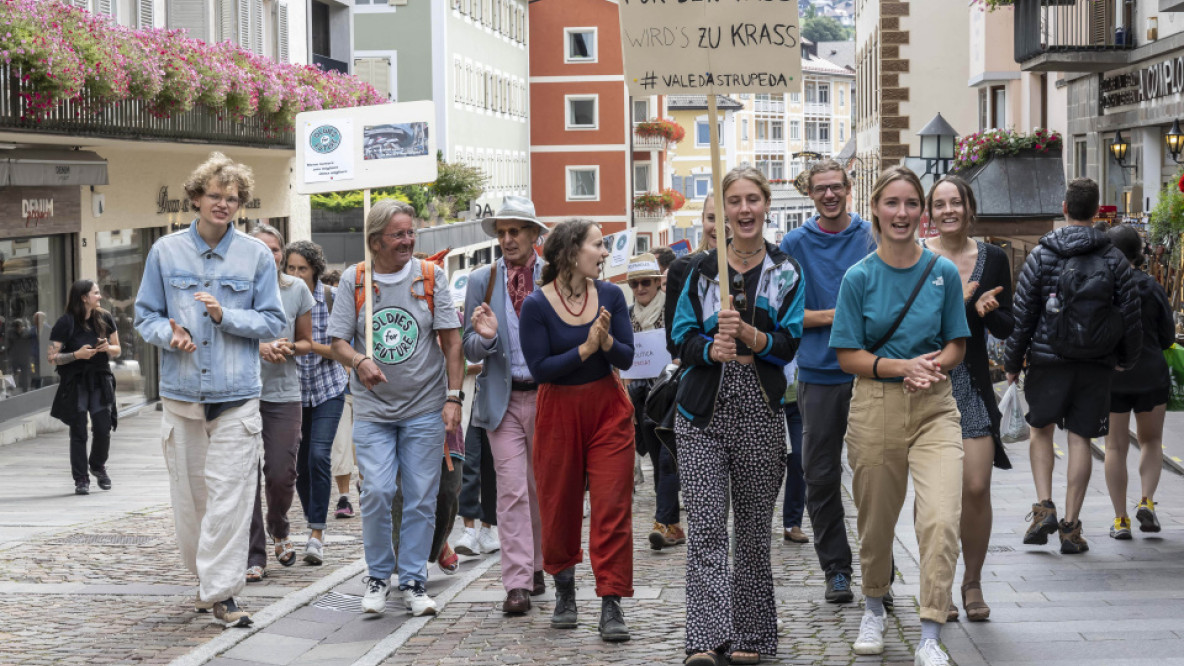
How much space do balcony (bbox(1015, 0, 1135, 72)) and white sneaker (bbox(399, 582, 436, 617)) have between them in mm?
18983

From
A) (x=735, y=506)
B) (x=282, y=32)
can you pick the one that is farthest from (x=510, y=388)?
(x=282, y=32)

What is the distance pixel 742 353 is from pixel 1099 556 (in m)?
3.50

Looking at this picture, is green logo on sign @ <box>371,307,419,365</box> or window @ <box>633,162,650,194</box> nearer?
green logo on sign @ <box>371,307,419,365</box>

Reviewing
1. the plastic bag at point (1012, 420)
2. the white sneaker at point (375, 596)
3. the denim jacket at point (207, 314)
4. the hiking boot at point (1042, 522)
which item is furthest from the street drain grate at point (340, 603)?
the hiking boot at point (1042, 522)

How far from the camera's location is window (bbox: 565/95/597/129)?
70.8m

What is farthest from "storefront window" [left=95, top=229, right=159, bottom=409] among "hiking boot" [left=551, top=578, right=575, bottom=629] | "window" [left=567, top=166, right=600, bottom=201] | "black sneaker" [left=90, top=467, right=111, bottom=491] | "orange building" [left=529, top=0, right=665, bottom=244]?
"window" [left=567, top=166, right=600, bottom=201]

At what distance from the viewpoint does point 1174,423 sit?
15969 mm

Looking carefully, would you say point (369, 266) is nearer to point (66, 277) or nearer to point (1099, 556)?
point (1099, 556)

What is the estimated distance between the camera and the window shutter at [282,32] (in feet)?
111

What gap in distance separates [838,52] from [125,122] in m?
146

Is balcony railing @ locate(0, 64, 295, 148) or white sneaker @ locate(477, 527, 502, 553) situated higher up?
balcony railing @ locate(0, 64, 295, 148)

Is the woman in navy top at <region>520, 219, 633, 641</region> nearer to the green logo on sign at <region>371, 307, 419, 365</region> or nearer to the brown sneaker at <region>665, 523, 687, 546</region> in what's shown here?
the green logo on sign at <region>371, 307, 419, 365</region>

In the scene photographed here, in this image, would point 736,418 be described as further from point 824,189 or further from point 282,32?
point 282,32

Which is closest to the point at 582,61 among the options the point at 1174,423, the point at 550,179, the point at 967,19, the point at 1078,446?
the point at 550,179
